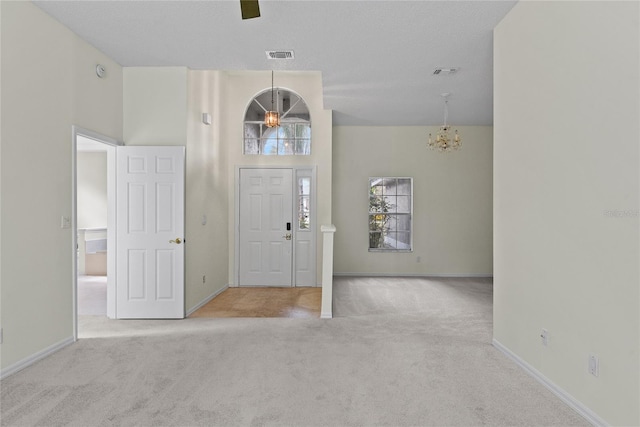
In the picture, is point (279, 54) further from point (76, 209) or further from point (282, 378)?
point (282, 378)

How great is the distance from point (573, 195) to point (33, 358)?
4087 millimetres

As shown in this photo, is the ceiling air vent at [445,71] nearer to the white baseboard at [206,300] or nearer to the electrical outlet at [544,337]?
the electrical outlet at [544,337]

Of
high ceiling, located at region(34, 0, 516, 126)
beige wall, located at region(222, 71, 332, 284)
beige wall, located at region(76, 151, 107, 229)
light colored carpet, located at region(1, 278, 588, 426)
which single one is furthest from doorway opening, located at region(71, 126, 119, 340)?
high ceiling, located at region(34, 0, 516, 126)

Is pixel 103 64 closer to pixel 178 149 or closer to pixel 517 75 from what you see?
pixel 178 149

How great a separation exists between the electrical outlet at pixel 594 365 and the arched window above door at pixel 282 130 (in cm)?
497

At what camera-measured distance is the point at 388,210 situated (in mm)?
7379

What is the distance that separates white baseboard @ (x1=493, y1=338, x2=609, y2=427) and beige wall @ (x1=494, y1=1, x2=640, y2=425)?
30mm

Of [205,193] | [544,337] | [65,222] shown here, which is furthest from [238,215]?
[544,337]

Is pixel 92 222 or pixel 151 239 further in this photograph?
pixel 92 222

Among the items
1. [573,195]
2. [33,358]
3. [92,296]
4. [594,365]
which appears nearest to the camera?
[594,365]

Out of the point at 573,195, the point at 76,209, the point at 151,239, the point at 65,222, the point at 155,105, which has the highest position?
the point at 155,105

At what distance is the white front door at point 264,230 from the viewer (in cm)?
646

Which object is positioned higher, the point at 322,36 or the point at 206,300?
the point at 322,36

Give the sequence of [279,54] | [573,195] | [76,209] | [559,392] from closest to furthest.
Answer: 1. [573,195]
2. [559,392]
3. [76,209]
4. [279,54]
